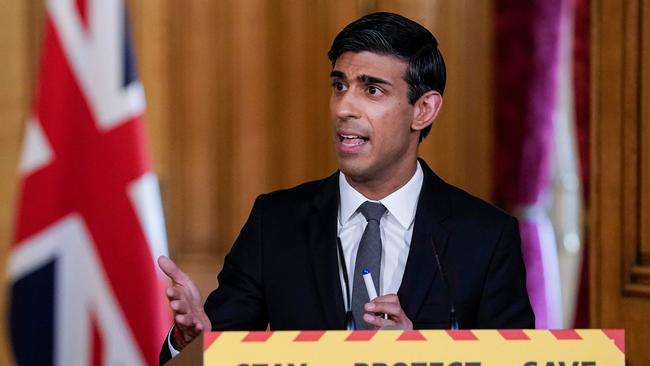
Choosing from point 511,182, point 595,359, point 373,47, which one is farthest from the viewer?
point 511,182

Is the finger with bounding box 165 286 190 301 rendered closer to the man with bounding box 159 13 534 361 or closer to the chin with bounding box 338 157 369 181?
the man with bounding box 159 13 534 361

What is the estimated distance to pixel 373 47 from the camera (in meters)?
2.34

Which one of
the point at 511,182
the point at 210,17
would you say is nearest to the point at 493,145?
the point at 511,182

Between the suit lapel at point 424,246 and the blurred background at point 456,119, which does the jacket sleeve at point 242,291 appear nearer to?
the suit lapel at point 424,246

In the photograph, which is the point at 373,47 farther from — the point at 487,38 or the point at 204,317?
the point at 487,38

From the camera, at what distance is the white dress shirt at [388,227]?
2.36 metres

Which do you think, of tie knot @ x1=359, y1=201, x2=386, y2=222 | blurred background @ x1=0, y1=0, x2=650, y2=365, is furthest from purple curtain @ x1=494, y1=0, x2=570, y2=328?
tie knot @ x1=359, y1=201, x2=386, y2=222

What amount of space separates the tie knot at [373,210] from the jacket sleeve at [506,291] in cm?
27

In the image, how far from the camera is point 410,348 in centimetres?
160

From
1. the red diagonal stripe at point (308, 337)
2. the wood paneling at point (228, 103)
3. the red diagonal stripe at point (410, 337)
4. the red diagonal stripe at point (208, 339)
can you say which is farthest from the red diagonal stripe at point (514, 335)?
the wood paneling at point (228, 103)

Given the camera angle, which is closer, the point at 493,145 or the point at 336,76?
the point at 336,76

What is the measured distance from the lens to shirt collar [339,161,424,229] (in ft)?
7.92

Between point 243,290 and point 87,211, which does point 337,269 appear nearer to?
point 243,290

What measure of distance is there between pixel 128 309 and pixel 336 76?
153 centimetres
